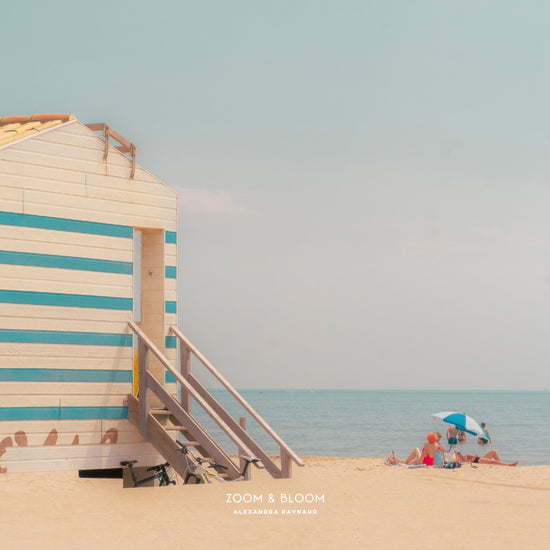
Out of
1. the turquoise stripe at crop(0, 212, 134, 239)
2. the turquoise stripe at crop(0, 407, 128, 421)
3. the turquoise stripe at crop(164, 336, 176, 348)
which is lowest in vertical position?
the turquoise stripe at crop(0, 407, 128, 421)

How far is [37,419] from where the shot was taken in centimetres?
1177

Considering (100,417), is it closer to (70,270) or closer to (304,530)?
(70,270)

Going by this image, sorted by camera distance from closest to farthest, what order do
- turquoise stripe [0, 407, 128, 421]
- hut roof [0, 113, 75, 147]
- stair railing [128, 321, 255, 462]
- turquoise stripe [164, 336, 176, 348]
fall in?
turquoise stripe [0, 407, 128, 421]
hut roof [0, 113, 75, 147]
stair railing [128, 321, 255, 462]
turquoise stripe [164, 336, 176, 348]

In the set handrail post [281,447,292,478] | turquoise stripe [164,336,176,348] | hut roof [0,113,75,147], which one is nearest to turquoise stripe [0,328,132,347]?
turquoise stripe [164,336,176,348]

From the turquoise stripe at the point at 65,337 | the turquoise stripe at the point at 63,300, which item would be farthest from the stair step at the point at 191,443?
the turquoise stripe at the point at 63,300

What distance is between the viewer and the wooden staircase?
12.3 m

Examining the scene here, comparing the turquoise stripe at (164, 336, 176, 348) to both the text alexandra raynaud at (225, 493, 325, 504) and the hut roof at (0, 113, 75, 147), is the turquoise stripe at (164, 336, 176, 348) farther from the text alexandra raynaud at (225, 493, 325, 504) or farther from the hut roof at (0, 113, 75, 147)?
the hut roof at (0, 113, 75, 147)

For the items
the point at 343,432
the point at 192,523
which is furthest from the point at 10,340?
the point at 343,432

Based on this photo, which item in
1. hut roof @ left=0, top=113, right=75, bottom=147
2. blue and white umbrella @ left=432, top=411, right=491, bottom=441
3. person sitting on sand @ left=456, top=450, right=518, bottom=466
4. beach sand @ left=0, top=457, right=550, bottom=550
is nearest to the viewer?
beach sand @ left=0, top=457, right=550, bottom=550

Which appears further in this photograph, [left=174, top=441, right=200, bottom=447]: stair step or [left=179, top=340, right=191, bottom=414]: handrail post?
[left=179, top=340, right=191, bottom=414]: handrail post

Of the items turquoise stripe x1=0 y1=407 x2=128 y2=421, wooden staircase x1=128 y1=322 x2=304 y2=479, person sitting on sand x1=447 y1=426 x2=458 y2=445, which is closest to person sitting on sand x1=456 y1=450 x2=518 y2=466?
person sitting on sand x1=447 y1=426 x2=458 y2=445

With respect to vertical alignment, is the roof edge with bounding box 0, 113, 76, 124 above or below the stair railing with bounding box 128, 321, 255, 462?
above

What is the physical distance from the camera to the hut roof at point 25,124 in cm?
1237

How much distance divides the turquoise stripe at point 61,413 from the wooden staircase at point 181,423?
0.30 metres
